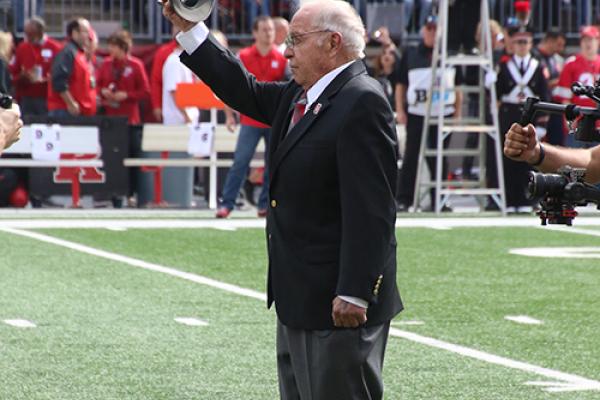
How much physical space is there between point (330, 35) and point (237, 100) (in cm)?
63

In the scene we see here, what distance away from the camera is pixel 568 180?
5.18m

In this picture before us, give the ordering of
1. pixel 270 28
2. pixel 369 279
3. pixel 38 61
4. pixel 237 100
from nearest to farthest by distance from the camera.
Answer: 1. pixel 369 279
2. pixel 237 100
3. pixel 270 28
4. pixel 38 61

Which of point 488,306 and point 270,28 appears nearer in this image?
point 488,306

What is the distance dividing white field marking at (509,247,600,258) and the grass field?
0.64 ft

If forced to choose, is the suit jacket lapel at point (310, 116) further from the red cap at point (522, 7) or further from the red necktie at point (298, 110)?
the red cap at point (522, 7)

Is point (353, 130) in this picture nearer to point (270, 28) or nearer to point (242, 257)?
point (242, 257)

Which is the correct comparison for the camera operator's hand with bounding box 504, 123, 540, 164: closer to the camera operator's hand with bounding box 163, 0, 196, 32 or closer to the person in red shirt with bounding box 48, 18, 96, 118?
the camera operator's hand with bounding box 163, 0, 196, 32

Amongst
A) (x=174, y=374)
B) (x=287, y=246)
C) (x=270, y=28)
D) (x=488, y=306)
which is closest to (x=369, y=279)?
(x=287, y=246)

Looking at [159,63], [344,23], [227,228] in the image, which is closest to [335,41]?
[344,23]

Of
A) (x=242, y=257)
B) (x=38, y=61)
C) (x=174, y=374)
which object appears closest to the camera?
(x=174, y=374)

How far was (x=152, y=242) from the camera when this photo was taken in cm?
1521

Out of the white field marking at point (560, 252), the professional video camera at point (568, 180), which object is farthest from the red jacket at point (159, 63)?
the professional video camera at point (568, 180)

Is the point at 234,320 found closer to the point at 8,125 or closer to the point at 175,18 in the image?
the point at 8,125

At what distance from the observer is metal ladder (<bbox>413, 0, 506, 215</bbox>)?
1875 cm
